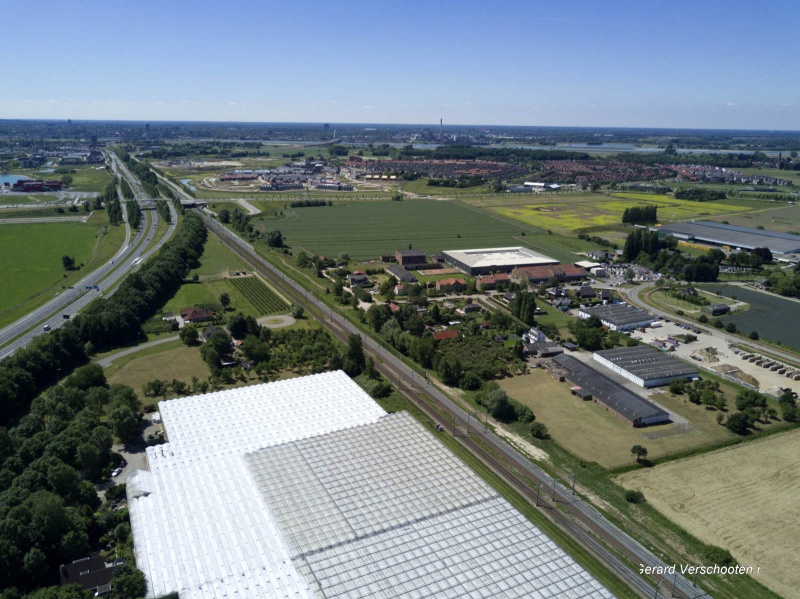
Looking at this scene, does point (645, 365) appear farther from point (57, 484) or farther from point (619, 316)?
point (57, 484)

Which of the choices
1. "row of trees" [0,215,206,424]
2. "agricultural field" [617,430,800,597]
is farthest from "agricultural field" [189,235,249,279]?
"agricultural field" [617,430,800,597]

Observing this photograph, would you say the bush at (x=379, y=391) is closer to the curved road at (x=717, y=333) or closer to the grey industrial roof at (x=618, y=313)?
the grey industrial roof at (x=618, y=313)

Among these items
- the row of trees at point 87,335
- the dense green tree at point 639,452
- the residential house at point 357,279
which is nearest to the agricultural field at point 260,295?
the row of trees at point 87,335

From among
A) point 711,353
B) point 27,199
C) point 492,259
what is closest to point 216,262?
point 492,259

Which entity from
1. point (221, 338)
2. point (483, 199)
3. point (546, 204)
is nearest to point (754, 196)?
point (546, 204)

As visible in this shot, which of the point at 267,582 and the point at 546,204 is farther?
the point at 546,204

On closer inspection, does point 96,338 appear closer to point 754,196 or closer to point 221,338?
point 221,338
